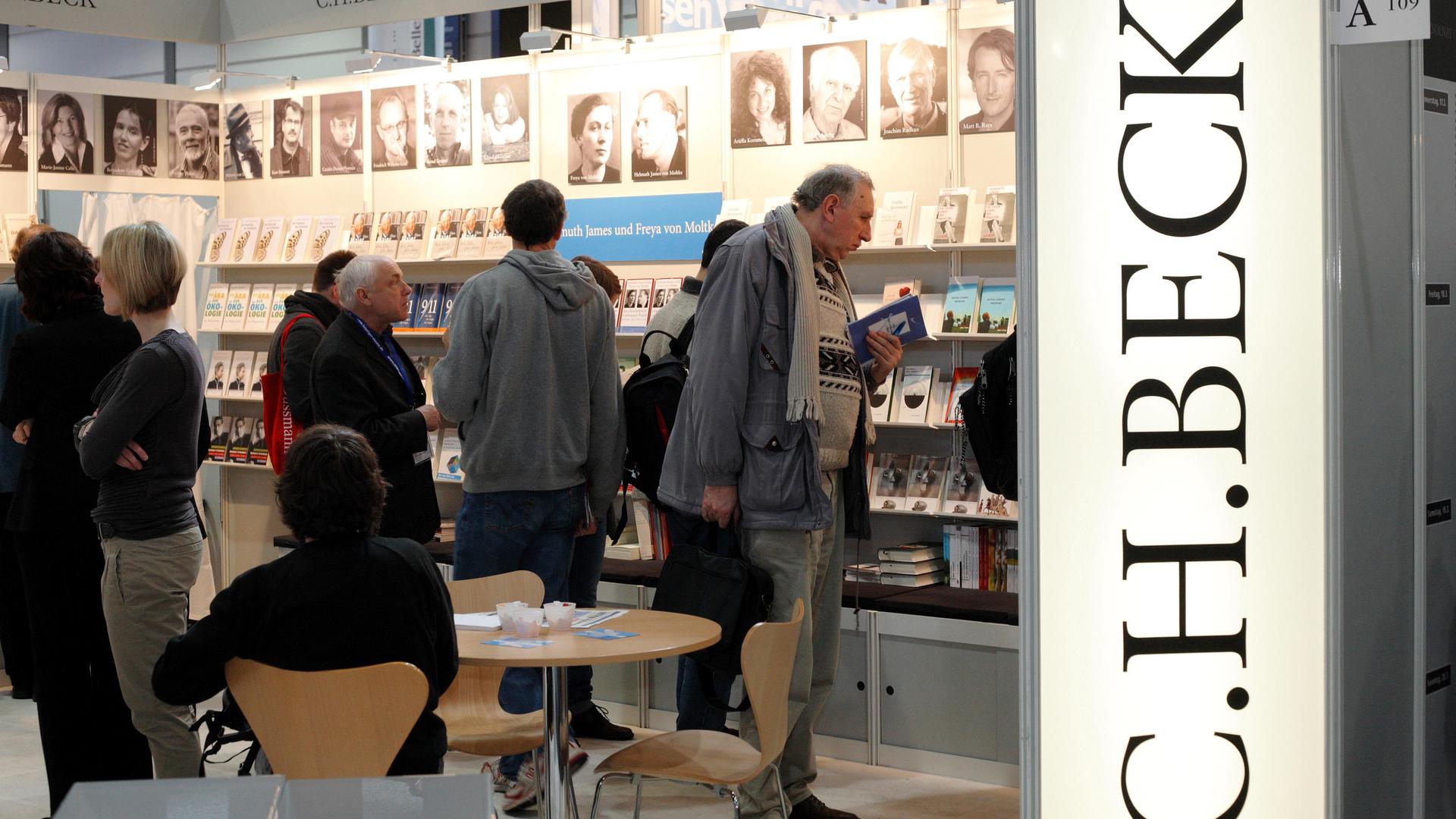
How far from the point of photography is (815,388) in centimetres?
380

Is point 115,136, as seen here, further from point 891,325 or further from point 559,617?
point 559,617

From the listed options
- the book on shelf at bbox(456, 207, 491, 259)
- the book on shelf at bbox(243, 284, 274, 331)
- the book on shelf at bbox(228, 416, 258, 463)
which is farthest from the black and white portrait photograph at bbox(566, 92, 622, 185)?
the book on shelf at bbox(228, 416, 258, 463)

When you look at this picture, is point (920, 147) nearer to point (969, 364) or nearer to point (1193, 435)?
point (969, 364)

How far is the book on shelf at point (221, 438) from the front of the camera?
7.55m

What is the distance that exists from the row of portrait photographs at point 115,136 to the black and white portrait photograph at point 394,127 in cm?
115

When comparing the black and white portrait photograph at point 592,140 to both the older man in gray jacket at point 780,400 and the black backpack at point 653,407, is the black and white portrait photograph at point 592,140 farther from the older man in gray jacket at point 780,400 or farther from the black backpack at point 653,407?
the older man in gray jacket at point 780,400

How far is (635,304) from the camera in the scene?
6.21 metres

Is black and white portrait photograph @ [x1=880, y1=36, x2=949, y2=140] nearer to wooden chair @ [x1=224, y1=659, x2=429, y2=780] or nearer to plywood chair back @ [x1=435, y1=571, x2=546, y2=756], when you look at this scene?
plywood chair back @ [x1=435, y1=571, x2=546, y2=756]

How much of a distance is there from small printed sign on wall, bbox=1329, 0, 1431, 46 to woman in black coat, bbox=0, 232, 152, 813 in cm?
341

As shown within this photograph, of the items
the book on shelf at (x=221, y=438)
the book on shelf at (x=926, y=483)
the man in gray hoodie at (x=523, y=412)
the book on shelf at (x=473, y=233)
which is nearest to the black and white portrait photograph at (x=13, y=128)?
the book on shelf at (x=221, y=438)

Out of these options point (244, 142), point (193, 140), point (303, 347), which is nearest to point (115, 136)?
point (193, 140)

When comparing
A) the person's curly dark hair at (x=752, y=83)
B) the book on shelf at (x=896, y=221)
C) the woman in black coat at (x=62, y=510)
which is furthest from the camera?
the person's curly dark hair at (x=752, y=83)

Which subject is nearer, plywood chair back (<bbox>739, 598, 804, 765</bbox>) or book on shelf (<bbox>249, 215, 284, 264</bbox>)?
plywood chair back (<bbox>739, 598, 804, 765</bbox>)

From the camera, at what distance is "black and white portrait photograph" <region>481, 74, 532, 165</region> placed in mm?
6668
